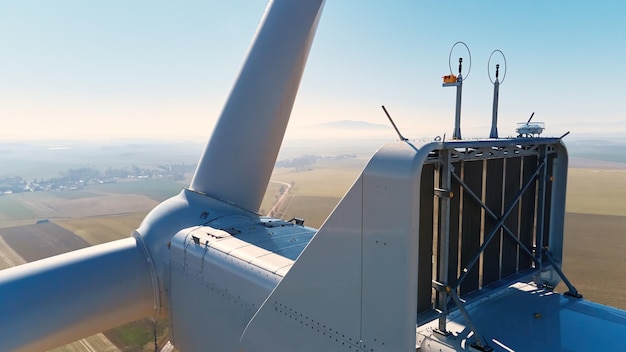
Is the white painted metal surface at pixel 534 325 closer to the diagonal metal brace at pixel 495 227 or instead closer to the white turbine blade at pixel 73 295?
the diagonal metal brace at pixel 495 227

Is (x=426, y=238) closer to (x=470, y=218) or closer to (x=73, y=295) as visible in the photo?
(x=470, y=218)

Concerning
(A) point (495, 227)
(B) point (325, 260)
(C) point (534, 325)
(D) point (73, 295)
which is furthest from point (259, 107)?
(C) point (534, 325)

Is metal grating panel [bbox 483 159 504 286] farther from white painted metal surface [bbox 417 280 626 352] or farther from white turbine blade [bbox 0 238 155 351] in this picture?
white turbine blade [bbox 0 238 155 351]

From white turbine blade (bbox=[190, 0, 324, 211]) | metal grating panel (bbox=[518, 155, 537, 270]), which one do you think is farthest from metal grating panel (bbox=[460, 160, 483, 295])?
white turbine blade (bbox=[190, 0, 324, 211])

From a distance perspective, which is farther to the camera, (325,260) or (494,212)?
(494,212)

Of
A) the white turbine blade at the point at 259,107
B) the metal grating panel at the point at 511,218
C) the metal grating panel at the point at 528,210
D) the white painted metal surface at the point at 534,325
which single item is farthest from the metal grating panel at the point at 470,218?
the white turbine blade at the point at 259,107

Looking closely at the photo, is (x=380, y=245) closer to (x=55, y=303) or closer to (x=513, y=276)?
(x=513, y=276)
